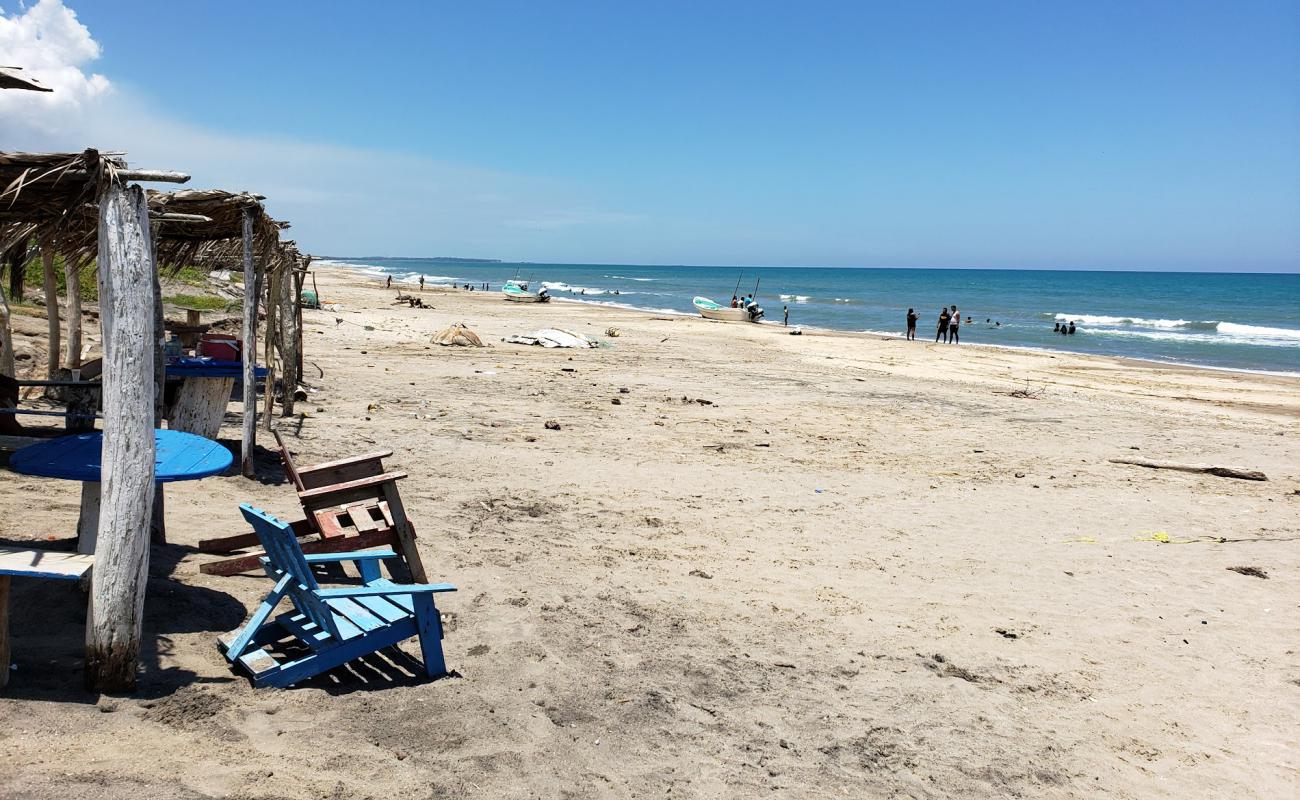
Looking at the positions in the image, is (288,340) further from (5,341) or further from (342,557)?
(342,557)

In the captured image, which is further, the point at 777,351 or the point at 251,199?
the point at 777,351

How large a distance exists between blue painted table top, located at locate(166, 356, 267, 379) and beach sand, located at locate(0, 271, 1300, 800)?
742 millimetres

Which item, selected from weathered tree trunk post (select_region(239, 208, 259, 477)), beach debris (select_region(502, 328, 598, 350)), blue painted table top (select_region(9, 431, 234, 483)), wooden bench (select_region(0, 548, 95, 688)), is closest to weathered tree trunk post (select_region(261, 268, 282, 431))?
weathered tree trunk post (select_region(239, 208, 259, 477))

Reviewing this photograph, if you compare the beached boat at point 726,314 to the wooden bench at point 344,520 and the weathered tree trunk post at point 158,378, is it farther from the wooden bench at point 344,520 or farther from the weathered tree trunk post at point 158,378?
the wooden bench at point 344,520

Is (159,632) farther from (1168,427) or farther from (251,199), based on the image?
(1168,427)

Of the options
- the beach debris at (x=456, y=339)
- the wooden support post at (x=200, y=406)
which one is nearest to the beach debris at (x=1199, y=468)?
the wooden support post at (x=200, y=406)

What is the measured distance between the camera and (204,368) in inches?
339

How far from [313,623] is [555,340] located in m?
17.5

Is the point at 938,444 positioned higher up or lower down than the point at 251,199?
lower down

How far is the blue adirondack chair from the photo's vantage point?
13.1ft

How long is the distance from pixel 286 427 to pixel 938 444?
26.5 feet

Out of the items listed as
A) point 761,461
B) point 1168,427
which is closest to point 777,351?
point 1168,427

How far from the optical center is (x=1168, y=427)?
44.7 feet

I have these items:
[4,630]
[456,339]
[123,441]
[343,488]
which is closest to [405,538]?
[343,488]
